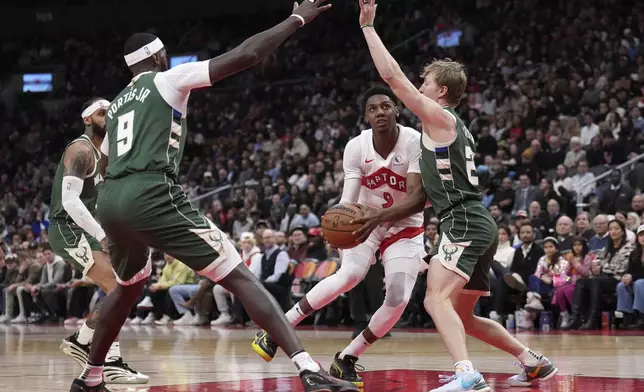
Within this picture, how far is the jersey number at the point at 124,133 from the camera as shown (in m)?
5.56

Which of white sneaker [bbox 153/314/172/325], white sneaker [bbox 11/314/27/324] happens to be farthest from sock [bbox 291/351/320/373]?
white sneaker [bbox 11/314/27/324]

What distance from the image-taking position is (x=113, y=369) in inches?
284

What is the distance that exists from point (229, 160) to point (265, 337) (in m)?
17.9

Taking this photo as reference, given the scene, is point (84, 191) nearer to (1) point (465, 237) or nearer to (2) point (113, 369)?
(2) point (113, 369)

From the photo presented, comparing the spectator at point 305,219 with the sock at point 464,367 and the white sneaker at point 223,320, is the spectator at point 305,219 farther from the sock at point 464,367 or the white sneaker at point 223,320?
the sock at point 464,367

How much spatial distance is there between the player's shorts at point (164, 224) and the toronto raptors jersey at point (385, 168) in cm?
197

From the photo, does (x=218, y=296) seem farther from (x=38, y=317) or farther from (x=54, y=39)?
(x=54, y=39)

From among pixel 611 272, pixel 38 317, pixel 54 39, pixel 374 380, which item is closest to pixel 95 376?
pixel 374 380

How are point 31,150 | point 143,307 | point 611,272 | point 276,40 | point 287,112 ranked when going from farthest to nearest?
point 31,150
point 287,112
point 143,307
point 611,272
point 276,40

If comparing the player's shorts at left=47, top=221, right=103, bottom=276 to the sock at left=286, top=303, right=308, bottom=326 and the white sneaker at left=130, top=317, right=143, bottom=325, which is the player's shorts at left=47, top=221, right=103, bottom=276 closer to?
the sock at left=286, top=303, right=308, bottom=326

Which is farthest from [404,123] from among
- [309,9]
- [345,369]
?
[309,9]

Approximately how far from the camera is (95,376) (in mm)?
5918

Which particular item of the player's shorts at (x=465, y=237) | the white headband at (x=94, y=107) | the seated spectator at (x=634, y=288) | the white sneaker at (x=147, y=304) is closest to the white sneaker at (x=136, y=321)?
Result: the white sneaker at (x=147, y=304)

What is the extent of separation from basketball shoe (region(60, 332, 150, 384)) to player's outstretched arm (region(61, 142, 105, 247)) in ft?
2.57
